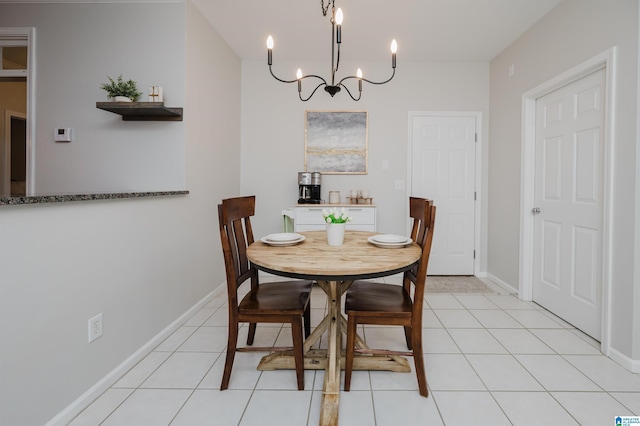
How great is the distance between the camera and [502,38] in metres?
3.21

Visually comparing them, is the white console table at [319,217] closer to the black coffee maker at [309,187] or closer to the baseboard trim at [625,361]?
the black coffee maker at [309,187]

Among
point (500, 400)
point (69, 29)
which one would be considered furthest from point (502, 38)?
point (69, 29)

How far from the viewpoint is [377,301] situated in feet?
5.69

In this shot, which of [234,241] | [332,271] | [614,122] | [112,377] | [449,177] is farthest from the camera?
[449,177]

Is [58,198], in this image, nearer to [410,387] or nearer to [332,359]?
[332,359]

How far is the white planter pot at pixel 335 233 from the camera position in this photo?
1785 millimetres

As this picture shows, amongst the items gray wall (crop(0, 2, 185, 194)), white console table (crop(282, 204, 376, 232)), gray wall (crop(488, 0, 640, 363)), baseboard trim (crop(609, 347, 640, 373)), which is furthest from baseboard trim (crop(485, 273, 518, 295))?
gray wall (crop(0, 2, 185, 194))

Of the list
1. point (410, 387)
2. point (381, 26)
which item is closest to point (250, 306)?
point (410, 387)

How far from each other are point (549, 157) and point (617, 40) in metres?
1.01

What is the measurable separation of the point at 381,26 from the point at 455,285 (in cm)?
281

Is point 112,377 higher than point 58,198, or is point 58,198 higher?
point 58,198

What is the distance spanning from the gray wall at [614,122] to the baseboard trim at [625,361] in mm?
21

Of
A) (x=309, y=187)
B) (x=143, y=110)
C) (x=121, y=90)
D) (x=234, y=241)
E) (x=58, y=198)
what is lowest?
(x=234, y=241)

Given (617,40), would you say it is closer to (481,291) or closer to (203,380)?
(481,291)
